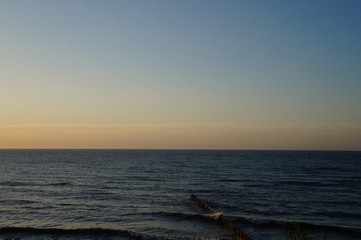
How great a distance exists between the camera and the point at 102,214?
32156mm

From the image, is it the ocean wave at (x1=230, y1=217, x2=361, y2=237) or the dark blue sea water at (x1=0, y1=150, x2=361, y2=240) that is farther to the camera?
the ocean wave at (x1=230, y1=217, x2=361, y2=237)

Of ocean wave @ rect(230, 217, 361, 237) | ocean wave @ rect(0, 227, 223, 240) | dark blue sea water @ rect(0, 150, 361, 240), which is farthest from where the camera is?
ocean wave @ rect(230, 217, 361, 237)

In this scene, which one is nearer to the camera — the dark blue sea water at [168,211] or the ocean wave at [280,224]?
the dark blue sea water at [168,211]

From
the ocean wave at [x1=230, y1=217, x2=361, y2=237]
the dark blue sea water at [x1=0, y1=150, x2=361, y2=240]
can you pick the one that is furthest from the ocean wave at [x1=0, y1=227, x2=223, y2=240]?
the ocean wave at [x1=230, y1=217, x2=361, y2=237]

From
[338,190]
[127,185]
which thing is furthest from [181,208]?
[338,190]

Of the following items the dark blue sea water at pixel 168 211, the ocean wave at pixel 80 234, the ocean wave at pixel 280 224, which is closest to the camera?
the ocean wave at pixel 80 234

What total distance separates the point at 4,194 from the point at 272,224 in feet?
104

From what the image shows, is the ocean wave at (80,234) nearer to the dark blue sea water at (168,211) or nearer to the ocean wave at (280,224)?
the dark blue sea water at (168,211)

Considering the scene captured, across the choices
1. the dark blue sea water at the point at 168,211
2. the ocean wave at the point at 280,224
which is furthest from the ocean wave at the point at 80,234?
the ocean wave at the point at 280,224

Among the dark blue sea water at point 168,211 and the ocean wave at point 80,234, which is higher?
the dark blue sea water at point 168,211

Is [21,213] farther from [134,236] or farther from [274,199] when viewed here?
[274,199]

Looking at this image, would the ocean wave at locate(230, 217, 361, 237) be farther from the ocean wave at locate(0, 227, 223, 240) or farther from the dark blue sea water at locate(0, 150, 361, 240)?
the ocean wave at locate(0, 227, 223, 240)

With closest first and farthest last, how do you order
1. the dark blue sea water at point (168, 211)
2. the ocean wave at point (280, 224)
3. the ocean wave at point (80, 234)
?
the ocean wave at point (80, 234), the dark blue sea water at point (168, 211), the ocean wave at point (280, 224)

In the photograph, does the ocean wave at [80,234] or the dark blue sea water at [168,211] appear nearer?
the ocean wave at [80,234]
